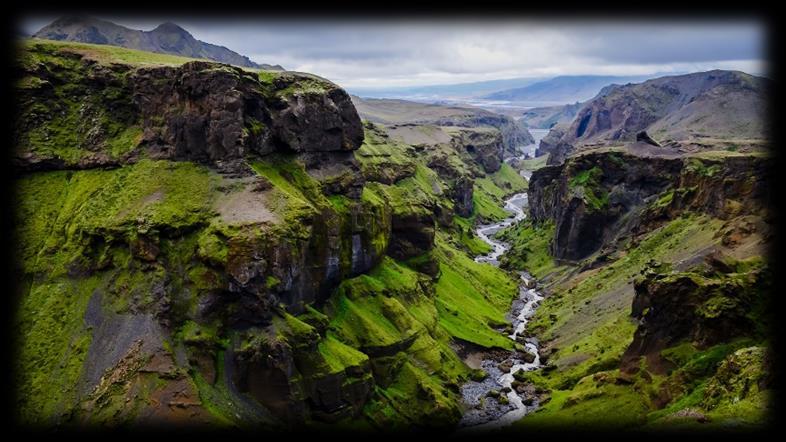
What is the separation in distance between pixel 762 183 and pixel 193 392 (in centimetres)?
8313

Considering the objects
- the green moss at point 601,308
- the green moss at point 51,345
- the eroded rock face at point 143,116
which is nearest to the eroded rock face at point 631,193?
the green moss at point 601,308

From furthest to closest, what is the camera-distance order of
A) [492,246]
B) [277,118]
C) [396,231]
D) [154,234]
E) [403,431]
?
[492,246] → [396,231] → [277,118] → [403,431] → [154,234]

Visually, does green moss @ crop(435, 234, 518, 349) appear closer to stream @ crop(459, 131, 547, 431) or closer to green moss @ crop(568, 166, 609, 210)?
stream @ crop(459, 131, 547, 431)

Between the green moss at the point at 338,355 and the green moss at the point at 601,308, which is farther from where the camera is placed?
the green moss at the point at 601,308

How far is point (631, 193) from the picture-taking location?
135 m

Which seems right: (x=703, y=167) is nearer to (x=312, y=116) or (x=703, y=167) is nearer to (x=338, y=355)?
(x=312, y=116)

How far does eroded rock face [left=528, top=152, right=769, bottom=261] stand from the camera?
331 feet

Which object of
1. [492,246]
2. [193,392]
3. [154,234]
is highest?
[154,234]

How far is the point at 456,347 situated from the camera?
92375mm

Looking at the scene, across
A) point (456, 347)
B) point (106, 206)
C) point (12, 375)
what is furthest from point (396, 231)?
point (12, 375)

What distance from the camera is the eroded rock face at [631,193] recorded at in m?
101

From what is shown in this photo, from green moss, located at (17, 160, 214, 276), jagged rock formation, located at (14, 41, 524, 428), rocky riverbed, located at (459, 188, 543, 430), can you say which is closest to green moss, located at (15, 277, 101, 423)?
jagged rock formation, located at (14, 41, 524, 428)

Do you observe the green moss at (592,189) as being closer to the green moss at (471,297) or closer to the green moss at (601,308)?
the green moss at (601,308)

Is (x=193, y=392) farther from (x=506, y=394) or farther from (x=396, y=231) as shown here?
(x=396, y=231)
